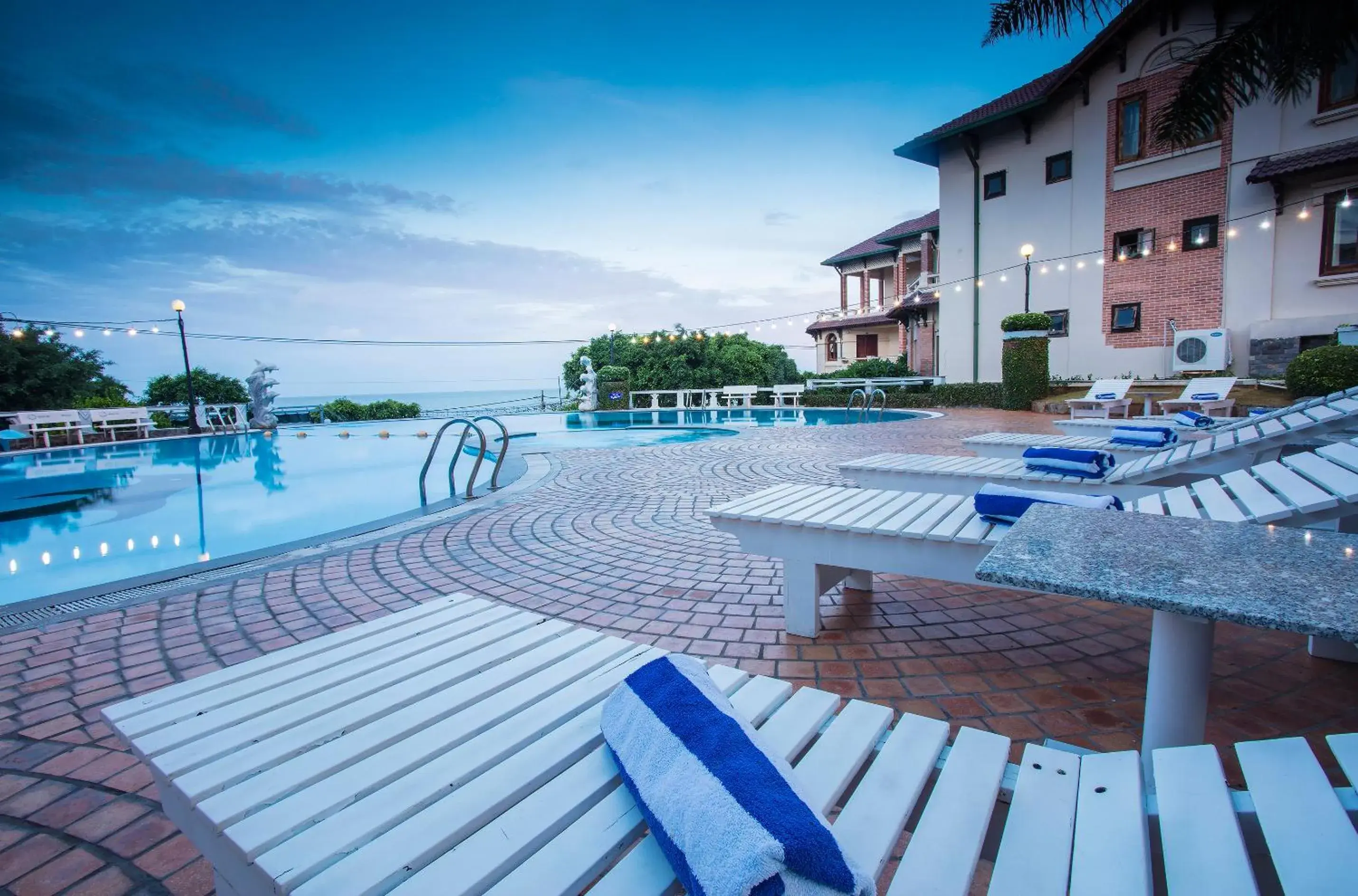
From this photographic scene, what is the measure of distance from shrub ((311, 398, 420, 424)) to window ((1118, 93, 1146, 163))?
83.9 ft

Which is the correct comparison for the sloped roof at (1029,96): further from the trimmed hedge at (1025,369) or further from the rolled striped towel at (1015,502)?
the rolled striped towel at (1015,502)

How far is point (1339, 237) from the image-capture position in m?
11.9

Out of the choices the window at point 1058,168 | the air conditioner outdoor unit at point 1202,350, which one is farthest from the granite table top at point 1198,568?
the window at point 1058,168

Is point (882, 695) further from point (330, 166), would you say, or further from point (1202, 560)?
point (330, 166)

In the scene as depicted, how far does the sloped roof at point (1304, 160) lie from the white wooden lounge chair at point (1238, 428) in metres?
10.1

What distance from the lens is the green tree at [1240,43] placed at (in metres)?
5.31

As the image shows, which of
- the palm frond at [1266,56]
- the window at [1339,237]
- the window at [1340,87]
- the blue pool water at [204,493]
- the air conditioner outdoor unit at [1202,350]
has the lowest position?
the blue pool water at [204,493]

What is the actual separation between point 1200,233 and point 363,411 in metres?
28.0

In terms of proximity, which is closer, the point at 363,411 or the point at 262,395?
the point at 262,395

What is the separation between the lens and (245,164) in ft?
61.4

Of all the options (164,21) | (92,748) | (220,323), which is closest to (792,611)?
(92,748)

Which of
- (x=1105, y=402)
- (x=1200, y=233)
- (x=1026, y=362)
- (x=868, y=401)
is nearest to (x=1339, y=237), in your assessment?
(x=1200, y=233)

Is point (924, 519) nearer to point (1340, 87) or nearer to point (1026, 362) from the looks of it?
point (1026, 362)

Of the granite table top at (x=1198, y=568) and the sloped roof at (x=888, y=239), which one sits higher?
the sloped roof at (x=888, y=239)
